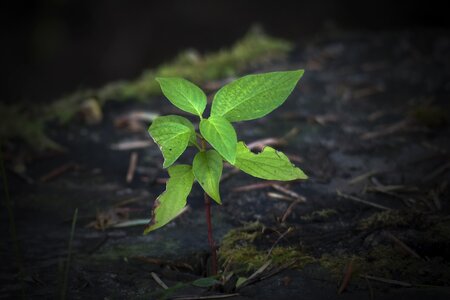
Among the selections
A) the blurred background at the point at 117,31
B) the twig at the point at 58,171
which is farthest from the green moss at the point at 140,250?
the blurred background at the point at 117,31

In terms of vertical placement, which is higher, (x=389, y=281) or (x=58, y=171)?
(x=58, y=171)

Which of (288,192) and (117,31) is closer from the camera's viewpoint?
(288,192)

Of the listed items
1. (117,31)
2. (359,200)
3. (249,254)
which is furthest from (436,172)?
(117,31)

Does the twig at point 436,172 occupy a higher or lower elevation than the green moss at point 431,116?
lower

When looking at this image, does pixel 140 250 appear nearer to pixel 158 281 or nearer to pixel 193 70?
pixel 158 281

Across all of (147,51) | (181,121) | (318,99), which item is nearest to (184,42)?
(147,51)

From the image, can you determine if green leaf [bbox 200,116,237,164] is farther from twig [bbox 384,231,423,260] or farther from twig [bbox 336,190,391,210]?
twig [bbox 336,190,391,210]

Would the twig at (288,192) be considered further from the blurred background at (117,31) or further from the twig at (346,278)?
the blurred background at (117,31)
